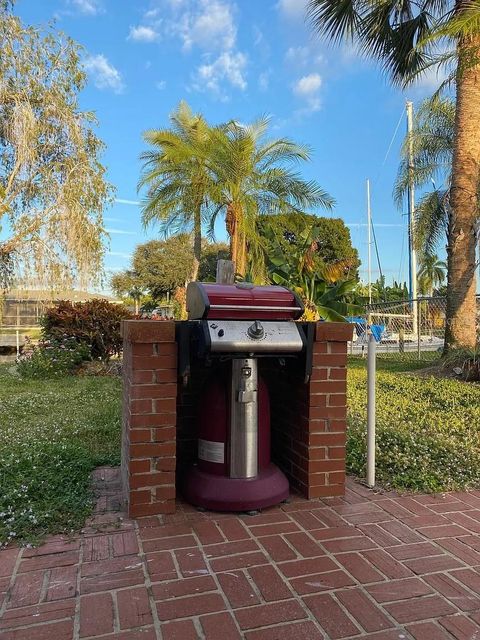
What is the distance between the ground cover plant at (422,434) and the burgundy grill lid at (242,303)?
4.88 feet

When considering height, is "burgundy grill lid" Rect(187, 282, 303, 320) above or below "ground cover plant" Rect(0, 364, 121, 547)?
above

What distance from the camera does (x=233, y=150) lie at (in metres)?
A: 13.6

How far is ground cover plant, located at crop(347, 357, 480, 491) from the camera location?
343 centimetres

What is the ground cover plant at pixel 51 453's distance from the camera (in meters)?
2.68

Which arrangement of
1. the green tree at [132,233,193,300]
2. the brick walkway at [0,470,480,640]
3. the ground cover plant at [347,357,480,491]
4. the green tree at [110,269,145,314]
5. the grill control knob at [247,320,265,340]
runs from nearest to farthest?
1. the brick walkway at [0,470,480,640]
2. the grill control knob at [247,320,265,340]
3. the ground cover plant at [347,357,480,491]
4. the green tree at [132,233,193,300]
5. the green tree at [110,269,145,314]

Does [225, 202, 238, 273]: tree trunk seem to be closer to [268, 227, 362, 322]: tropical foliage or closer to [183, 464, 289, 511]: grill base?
[268, 227, 362, 322]: tropical foliage

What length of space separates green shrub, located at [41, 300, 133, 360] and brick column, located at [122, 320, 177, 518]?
25.3 ft

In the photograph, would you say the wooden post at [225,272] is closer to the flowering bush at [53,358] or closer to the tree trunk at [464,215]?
the flowering bush at [53,358]

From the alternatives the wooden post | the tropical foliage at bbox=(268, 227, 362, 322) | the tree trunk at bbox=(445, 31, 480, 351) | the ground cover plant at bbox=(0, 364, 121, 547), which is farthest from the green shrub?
the wooden post

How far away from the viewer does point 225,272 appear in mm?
3139

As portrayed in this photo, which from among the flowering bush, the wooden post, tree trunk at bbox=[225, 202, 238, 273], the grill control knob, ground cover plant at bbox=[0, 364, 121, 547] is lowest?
ground cover plant at bbox=[0, 364, 121, 547]

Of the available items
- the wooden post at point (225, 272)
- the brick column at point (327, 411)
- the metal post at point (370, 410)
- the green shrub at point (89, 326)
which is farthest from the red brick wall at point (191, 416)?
the green shrub at point (89, 326)

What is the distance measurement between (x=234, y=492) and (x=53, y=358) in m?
7.59

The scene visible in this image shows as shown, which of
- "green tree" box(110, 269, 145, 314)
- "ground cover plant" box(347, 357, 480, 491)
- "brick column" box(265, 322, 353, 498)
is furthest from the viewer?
"green tree" box(110, 269, 145, 314)
